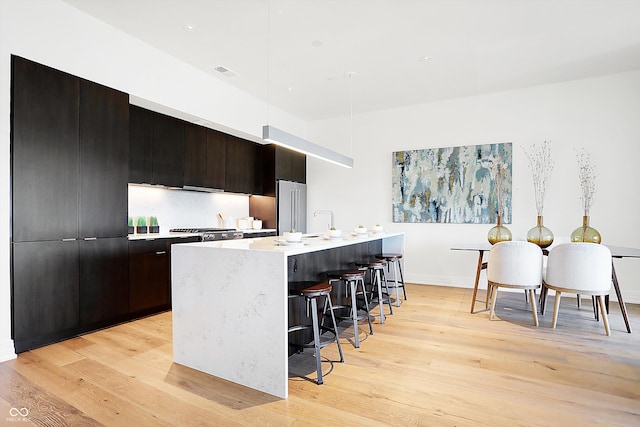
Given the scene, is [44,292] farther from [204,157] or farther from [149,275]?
[204,157]

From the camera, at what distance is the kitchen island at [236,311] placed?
2.28 meters

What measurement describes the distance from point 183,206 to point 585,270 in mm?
5005

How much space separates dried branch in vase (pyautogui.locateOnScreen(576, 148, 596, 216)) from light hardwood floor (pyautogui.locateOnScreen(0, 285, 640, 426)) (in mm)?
2040

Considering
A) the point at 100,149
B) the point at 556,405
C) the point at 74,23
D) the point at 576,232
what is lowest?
the point at 556,405

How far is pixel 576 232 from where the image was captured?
425cm

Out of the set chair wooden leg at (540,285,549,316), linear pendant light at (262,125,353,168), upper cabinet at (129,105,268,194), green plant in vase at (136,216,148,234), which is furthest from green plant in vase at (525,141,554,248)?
green plant in vase at (136,216,148,234)

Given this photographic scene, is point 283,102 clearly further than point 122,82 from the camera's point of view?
Yes

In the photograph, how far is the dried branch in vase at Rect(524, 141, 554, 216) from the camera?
519cm

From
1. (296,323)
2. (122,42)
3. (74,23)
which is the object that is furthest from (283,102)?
(296,323)

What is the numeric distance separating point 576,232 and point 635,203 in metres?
1.32

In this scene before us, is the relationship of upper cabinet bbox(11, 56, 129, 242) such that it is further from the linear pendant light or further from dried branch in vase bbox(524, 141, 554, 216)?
dried branch in vase bbox(524, 141, 554, 216)

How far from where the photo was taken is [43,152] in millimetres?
3062

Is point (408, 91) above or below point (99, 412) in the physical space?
above

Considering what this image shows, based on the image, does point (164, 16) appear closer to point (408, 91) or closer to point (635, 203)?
point (408, 91)
